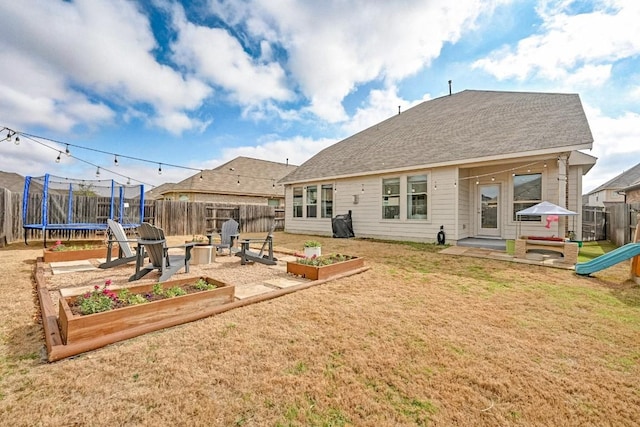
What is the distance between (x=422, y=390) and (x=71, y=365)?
2.66 metres

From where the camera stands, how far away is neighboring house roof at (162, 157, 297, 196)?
18492 mm

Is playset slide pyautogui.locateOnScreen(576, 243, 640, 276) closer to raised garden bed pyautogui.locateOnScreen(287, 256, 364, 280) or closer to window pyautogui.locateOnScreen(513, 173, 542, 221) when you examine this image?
window pyautogui.locateOnScreen(513, 173, 542, 221)

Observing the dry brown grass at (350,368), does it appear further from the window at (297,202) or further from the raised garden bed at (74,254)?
the window at (297,202)

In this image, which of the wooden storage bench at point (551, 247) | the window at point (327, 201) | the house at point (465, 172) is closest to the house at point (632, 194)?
the house at point (465, 172)

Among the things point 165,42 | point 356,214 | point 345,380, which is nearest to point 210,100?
point 165,42

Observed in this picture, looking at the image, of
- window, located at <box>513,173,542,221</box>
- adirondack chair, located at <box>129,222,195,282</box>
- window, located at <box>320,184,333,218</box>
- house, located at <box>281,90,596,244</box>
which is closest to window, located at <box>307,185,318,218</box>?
house, located at <box>281,90,596,244</box>

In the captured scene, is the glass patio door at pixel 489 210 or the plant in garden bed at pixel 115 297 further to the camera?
the glass patio door at pixel 489 210

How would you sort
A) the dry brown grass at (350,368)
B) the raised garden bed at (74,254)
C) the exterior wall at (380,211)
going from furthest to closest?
the exterior wall at (380,211), the raised garden bed at (74,254), the dry brown grass at (350,368)

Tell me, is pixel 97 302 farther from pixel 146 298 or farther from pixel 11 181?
pixel 11 181

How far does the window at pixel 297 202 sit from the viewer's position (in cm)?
1400

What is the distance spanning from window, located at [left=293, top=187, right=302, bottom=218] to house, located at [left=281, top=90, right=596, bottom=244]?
28.9 inches

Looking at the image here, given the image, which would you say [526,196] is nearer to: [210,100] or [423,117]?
[423,117]

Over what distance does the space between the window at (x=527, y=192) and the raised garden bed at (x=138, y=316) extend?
9.84 metres

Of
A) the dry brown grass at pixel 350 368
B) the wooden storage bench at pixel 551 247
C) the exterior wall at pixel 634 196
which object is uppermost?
the exterior wall at pixel 634 196
